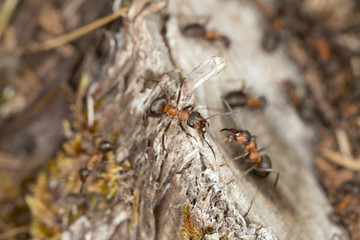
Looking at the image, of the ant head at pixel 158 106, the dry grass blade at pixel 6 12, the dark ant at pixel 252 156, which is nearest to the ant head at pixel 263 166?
the dark ant at pixel 252 156

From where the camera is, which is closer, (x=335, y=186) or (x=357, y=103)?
(x=335, y=186)

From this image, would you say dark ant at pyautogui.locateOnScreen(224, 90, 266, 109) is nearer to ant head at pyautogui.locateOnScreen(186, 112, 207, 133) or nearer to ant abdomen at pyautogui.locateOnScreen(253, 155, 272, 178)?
ant abdomen at pyautogui.locateOnScreen(253, 155, 272, 178)

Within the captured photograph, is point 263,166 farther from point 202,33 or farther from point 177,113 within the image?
point 202,33

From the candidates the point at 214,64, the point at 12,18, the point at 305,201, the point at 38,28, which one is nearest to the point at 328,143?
the point at 305,201

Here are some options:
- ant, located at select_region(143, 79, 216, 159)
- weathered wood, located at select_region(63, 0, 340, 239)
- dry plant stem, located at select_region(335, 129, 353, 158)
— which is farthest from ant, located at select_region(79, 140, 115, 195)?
dry plant stem, located at select_region(335, 129, 353, 158)

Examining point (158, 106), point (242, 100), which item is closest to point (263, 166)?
point (242, 100)

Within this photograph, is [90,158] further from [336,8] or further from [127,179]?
[336,8]
